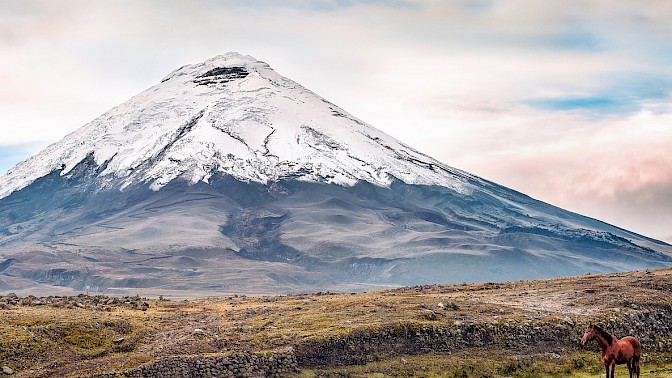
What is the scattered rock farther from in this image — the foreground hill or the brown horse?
the brown horse

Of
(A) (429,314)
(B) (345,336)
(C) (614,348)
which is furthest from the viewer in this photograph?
(A) (429,314)

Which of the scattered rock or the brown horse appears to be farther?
the scattered rock

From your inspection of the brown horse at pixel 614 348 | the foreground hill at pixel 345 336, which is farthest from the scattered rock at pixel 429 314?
the brown horse at pixel 614 348

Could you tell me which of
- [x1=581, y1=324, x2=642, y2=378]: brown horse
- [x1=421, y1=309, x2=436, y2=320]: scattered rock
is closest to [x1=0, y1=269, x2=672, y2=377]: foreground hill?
[x1=421, y1=309, x2=436, y2=320]: scattered rock

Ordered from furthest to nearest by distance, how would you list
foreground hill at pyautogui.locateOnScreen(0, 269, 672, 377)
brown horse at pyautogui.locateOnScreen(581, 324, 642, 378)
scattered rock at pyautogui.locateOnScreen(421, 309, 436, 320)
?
scattered rock at pyautogui.locateOnScreen(421, 309, 436, 320) < foreground hill at pyautogui.locateOnScreen(0, 269, 672, 377) < brown horse at pyautogui.locateOnScreen(581, 324, 642, 378)

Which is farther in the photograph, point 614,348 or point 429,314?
point 429,314

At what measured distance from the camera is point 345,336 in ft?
170

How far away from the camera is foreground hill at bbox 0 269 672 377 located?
4725 cm

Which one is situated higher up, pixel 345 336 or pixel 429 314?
pixel 429 314

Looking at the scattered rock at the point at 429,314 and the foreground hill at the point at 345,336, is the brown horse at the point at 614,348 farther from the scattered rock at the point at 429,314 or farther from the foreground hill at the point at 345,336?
the scattered rock at the point at 429,314

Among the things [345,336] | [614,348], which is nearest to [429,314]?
[345,336]

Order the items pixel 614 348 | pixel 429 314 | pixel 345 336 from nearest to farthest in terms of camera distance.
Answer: pixel 614 348 → pixel 345 336 → pixel 429 314

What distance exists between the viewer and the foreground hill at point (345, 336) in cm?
4725

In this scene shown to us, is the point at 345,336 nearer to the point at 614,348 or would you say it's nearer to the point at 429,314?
the point at 429,314
